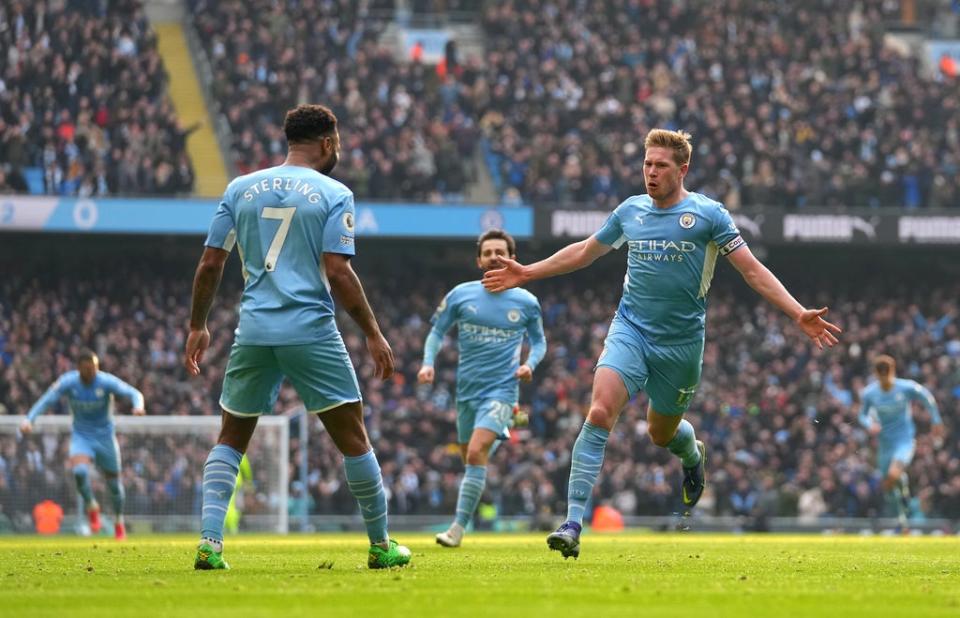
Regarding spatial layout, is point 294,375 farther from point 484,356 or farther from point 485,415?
point 484,356

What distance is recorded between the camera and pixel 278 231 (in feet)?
30.6

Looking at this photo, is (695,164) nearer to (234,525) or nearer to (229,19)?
(229,19)

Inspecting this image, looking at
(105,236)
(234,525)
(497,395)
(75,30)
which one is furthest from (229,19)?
(497,395)

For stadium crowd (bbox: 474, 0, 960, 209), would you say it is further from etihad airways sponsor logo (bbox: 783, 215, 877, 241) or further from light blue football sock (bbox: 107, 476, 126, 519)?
light blue football sock (bbox: 107, 476, 126, 519)

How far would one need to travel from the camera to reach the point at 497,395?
600 inches

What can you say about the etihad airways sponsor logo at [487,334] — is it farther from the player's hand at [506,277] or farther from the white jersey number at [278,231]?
the white jersey number at [278,231]

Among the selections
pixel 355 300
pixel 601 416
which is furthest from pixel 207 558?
Answer: pixel 601 416

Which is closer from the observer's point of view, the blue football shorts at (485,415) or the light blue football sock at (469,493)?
the light blue football sock at (469,493)

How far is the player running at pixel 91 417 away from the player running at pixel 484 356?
6.05m

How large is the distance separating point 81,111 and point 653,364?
2397cm

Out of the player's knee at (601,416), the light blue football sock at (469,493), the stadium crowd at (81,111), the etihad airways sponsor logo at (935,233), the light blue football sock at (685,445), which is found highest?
the stadium crowd at (81,111)

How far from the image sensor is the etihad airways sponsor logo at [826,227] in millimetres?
36906

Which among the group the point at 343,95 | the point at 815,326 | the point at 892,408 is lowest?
the point at 892,408

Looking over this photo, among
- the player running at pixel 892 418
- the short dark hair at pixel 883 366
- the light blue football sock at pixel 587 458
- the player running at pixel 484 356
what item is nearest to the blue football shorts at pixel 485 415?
the player running at pixel 484 356
